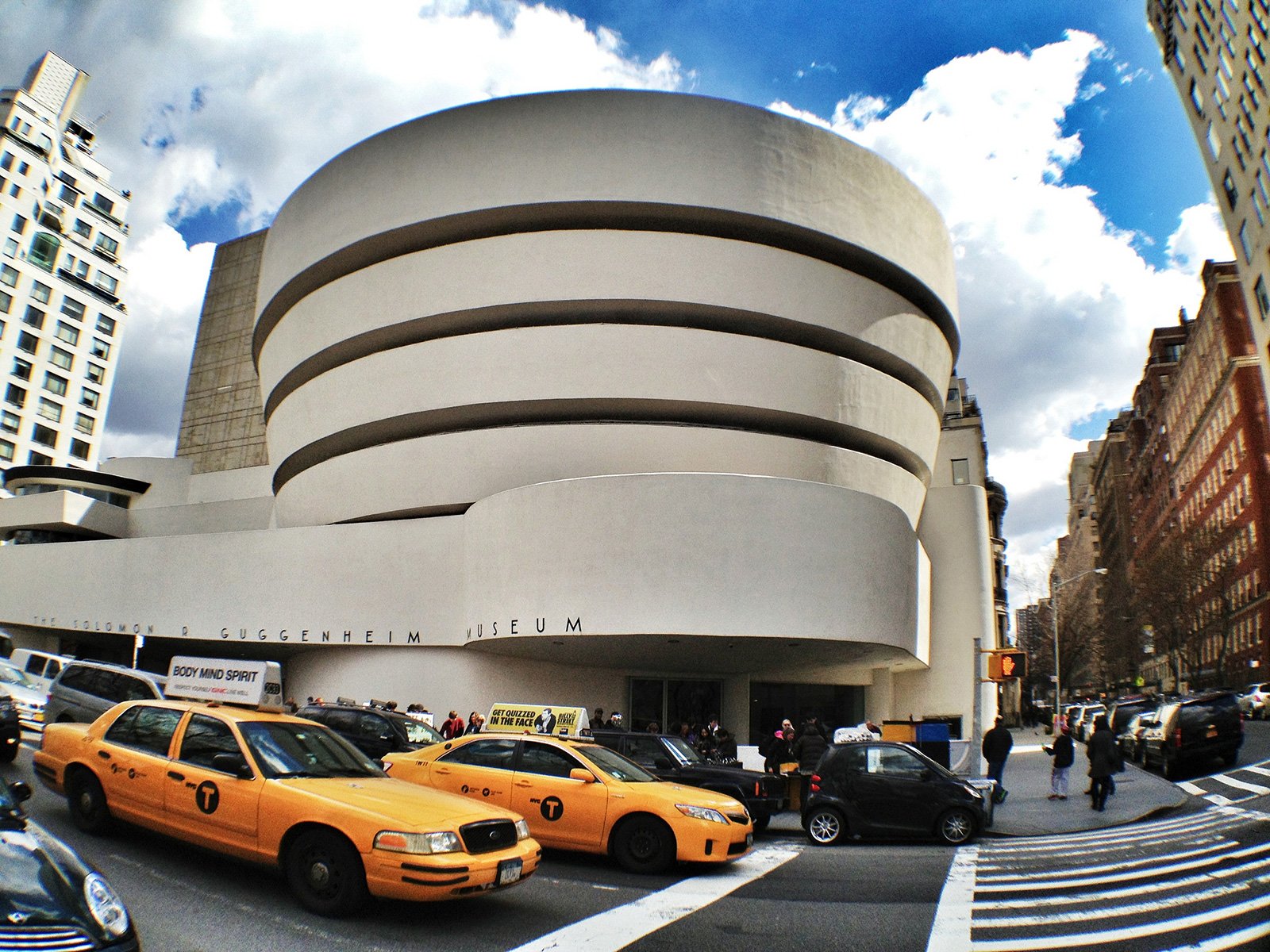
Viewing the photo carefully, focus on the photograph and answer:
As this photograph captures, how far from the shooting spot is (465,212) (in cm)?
2947

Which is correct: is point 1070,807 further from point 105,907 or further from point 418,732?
point 105,907

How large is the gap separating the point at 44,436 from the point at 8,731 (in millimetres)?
72714

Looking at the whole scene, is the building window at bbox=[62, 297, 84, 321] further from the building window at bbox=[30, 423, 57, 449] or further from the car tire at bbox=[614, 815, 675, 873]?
the car tire at bbox=[614, 815, 675, 873]

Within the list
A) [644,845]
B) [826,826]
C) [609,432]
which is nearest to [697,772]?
[826,826]

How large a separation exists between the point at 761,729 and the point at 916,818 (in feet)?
62.1

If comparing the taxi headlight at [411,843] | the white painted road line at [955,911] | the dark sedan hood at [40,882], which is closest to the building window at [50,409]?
the taxi headlight at [411,843]

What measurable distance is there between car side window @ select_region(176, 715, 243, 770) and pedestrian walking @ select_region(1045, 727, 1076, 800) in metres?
14.6

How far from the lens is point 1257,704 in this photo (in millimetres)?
33281

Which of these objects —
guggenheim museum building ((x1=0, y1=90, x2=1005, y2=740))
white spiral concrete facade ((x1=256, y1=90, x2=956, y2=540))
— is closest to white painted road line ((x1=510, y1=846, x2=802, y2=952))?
guggenheim museum building ((x1=0, y1=90, x2=1005, y2=740))

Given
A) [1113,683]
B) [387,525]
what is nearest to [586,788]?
[387,525]

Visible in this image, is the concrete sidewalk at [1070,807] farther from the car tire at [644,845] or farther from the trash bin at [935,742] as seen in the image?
the car tire at [644,845]

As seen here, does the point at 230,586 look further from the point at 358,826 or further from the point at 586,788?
the point at 358,826

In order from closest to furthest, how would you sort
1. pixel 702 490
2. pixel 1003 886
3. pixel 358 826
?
pixel 358 826 → pixel 1003 886 → pixel 702 490

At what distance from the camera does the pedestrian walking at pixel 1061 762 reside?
650 inches
